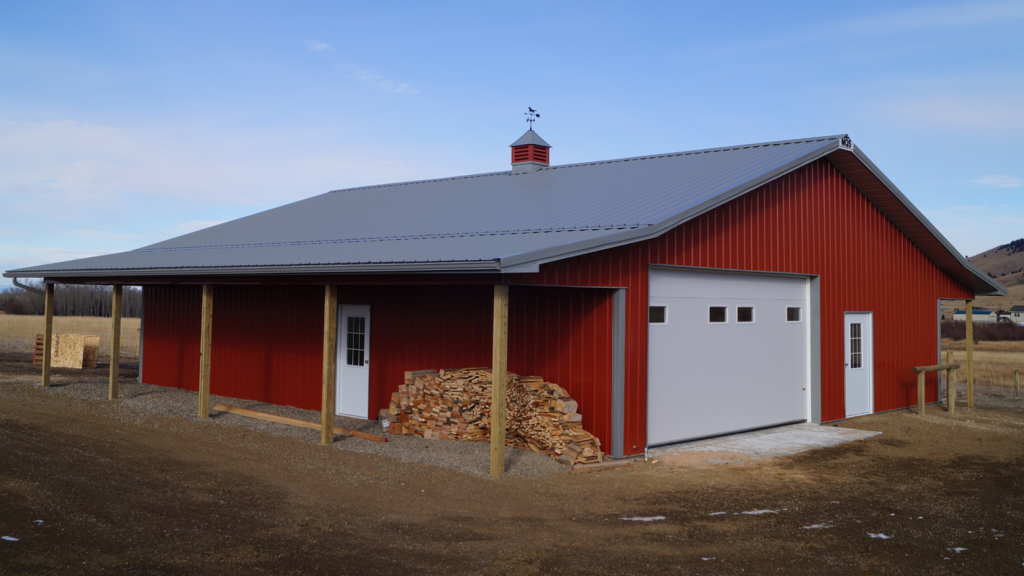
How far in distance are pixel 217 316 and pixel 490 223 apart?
715 cm

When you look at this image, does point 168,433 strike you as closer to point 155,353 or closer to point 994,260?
point 155,353

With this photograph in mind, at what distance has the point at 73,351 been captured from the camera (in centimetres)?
2212

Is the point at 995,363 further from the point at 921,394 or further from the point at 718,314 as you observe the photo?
the point at 718,314

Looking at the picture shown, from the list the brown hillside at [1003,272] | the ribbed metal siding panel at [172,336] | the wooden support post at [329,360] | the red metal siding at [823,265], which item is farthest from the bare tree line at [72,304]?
the brown hillside at [1003,272]

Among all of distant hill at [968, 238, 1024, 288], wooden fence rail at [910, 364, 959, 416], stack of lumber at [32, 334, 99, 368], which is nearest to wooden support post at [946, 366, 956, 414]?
wooden fence rail at [910, 364, 959, 416]

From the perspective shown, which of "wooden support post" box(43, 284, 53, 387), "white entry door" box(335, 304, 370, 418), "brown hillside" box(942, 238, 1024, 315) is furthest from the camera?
"brown hillside" box(942, 238, 1024, 315)

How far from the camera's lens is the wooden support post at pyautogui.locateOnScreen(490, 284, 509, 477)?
8.55 meters

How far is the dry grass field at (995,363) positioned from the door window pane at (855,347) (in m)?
3.67

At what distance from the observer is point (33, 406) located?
1323 centimetres

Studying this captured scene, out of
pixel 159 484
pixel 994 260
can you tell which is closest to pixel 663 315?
pixel 159 484

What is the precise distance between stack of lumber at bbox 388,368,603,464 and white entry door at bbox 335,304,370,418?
4.21 feet

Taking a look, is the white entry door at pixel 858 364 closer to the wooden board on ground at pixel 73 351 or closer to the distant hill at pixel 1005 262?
the wooden board on ground at pixel 73 351

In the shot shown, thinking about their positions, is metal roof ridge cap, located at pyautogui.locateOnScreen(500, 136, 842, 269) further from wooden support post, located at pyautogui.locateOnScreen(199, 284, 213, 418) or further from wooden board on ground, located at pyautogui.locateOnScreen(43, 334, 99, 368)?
wooden board on ground, located at pyautogui.locateOnScreen(43, 334, 99, 368)

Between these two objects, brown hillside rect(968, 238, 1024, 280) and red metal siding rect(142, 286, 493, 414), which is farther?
brown hillside rect(968, 238, 1024, 280)
